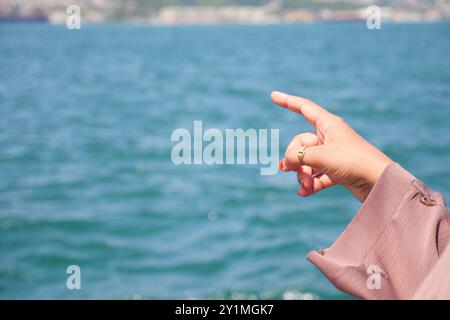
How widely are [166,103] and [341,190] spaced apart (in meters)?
12.3

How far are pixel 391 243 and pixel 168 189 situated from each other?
35.3ft

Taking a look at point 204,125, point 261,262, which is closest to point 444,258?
point 261,262

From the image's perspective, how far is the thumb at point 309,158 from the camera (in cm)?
157

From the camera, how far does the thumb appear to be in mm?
1572

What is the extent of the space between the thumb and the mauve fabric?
0.64 feet

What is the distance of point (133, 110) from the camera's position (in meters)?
20.7
